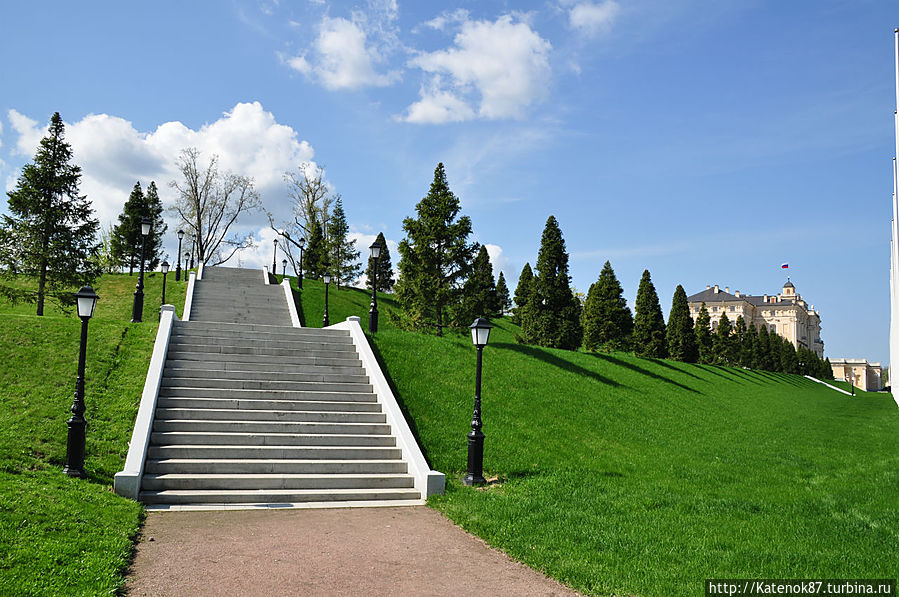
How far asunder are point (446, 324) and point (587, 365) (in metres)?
6.12

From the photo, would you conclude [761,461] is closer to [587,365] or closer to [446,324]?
[587,365]

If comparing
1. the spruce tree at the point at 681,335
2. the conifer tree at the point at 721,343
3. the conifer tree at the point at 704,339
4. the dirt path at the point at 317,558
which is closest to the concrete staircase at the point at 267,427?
the dirt path at the point at 317,558

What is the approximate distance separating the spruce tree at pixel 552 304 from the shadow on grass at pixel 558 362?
27.1 ft

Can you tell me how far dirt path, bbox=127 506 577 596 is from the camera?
609 cm

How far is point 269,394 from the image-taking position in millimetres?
13594

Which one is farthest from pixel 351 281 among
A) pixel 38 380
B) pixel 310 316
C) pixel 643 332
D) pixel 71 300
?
pixel 38 380

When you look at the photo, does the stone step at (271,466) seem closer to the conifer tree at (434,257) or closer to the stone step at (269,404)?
Answer: the stone step at (269,404)

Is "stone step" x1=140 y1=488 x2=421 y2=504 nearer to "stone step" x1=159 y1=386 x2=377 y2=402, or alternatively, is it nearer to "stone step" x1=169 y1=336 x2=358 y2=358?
"stone step" x1=159 y1=386 x2=377 y2=402

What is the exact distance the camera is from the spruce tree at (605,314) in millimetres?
42312

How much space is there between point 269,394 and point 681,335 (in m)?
48.0

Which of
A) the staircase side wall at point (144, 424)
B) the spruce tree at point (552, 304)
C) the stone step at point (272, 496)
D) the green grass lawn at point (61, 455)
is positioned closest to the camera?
the green grass lawn at point (61, 455)

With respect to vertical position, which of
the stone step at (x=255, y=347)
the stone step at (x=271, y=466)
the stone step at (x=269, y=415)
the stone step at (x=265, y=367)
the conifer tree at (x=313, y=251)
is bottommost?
the stone step at (x=271, y=466)

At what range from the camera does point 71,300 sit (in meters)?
26.8

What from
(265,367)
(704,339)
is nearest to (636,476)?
(265,367)
